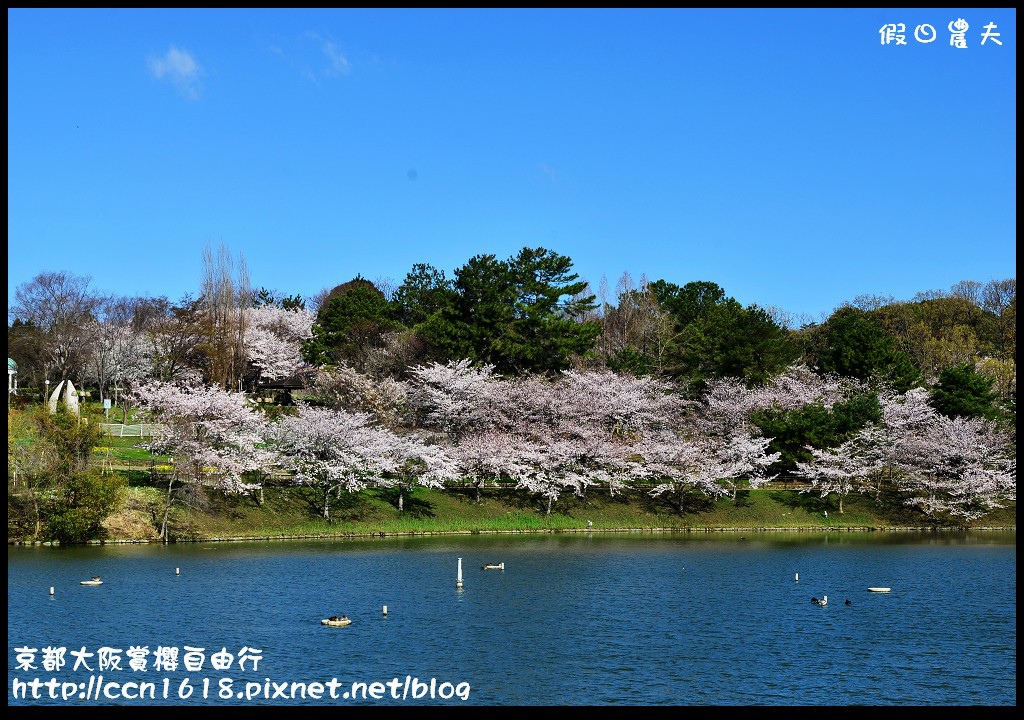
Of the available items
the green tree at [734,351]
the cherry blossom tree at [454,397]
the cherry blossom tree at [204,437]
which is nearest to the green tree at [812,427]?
the green tree at [734,351]

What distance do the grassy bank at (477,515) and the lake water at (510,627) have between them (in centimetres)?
353

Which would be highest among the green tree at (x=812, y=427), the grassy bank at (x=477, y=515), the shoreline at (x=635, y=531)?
the green tree at (x=812, y=427)

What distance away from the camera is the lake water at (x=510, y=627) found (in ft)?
81.9

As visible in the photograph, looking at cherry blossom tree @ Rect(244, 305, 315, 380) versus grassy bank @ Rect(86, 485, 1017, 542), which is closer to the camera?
grassy bank @ Rect(86, 485, 1017, 542)

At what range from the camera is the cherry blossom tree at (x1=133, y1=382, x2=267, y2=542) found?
5506 cm

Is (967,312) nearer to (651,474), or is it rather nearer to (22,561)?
(651,474)

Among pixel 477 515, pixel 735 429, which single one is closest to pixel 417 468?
pixel 477 515

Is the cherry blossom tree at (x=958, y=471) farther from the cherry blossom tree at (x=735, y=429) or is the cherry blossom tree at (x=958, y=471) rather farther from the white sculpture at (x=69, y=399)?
the white sculpture at (x=69, y=399)

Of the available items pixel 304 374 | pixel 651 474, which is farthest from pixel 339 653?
pixel 304 374

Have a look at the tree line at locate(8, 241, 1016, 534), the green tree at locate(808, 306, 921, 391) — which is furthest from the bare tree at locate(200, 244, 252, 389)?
the green tree at locate(808, 306, 921, 391)

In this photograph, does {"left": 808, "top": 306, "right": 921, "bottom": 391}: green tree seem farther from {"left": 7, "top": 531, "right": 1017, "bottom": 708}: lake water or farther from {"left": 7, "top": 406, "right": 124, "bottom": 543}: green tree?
{"left": 7, "top": 406, "right": 124, "bottom": 543}: green tree

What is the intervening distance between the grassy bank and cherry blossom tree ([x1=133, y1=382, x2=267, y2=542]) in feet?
4.56

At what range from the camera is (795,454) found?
70250 mm

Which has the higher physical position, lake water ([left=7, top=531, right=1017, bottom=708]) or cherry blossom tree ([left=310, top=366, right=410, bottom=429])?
cherry blossom tree ([left=310, top=366, right=410, bottom=429])
